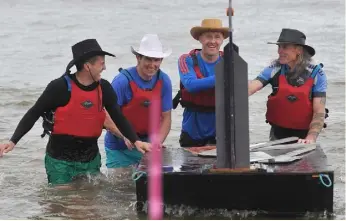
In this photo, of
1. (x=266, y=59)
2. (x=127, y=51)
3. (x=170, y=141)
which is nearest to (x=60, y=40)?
(x=127, y=51)

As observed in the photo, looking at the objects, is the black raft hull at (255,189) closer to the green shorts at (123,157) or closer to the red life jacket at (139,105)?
the red life jacket at (139,105)

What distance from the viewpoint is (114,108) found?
24.0ft

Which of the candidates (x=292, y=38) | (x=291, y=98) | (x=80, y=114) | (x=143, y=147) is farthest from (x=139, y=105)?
(x=292, y=38)

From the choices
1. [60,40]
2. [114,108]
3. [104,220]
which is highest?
[60,40]

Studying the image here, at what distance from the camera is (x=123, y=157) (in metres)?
8.09

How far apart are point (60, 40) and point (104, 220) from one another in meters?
13.4

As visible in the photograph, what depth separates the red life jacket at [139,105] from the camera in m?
7.73

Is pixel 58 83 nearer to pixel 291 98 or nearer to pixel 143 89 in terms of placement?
pixel 143 89

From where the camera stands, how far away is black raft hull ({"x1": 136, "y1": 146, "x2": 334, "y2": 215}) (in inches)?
252

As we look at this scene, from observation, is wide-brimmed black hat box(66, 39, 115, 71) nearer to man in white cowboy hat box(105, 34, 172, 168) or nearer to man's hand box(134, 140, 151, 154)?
man in white cowboy hat box(105, 34, 172, 168)

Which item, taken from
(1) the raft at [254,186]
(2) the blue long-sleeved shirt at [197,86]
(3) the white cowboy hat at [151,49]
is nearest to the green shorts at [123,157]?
(2) the blue long-sleeved shirt at [197,86]

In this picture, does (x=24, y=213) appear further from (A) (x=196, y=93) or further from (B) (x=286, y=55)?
(B) (x=286, y=55)

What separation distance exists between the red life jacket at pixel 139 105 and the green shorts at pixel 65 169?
0.45 meters

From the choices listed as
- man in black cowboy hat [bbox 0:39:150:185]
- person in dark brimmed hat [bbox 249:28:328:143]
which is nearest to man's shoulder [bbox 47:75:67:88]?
man in black cowboy hat [bbox 0:39:150:185]
